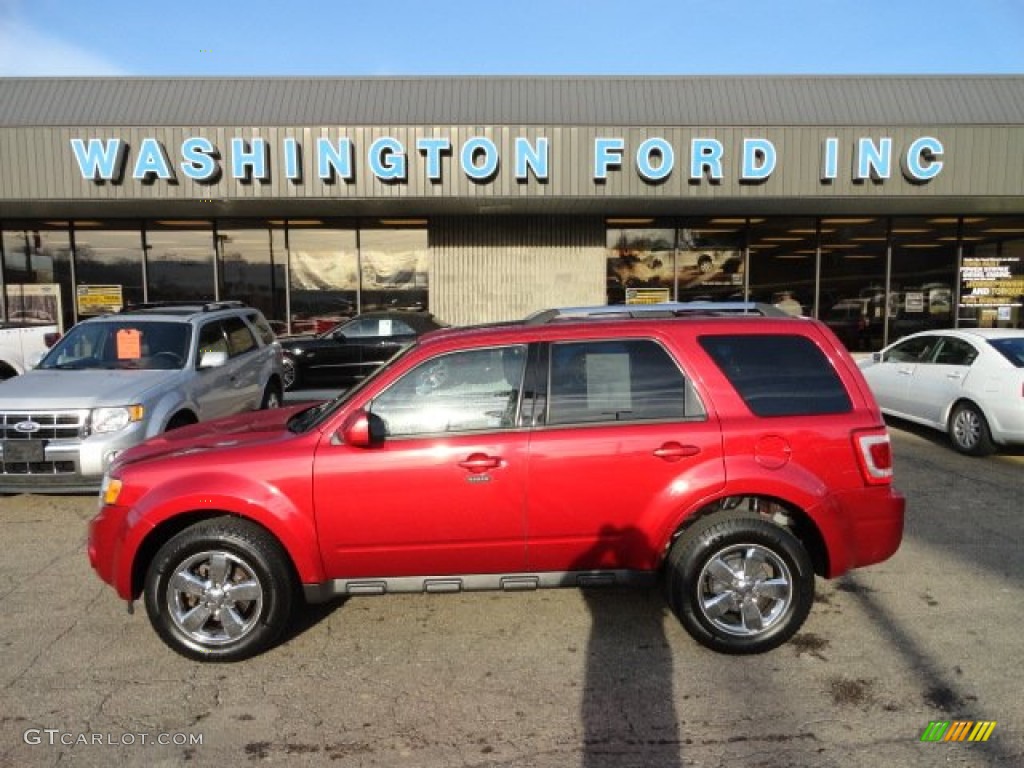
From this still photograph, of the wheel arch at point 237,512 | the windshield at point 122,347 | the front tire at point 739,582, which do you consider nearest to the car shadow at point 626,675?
the front tire at point 739,582

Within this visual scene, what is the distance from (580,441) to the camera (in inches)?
147

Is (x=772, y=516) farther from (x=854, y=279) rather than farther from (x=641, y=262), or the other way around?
(x=854, y=279)

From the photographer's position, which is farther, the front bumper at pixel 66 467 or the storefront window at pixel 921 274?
the storefront window at pixel 921 274

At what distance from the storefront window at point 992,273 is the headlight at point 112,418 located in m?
16.7

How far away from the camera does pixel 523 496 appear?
371cm

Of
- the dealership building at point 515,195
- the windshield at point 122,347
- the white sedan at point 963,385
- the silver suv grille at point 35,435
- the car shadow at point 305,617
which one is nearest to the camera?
the car shadow at point 305,617

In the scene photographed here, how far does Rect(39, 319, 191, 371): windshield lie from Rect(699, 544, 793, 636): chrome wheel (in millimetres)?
5510

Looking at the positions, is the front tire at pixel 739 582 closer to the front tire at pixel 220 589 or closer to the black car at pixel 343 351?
the front tire at pixel 220 589

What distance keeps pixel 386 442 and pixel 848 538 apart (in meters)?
2.38

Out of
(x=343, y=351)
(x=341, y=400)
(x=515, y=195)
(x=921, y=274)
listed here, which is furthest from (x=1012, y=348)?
(x=343, y=351)

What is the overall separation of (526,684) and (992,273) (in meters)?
17.0

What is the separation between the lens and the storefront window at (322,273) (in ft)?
52.8

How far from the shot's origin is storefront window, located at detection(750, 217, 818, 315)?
1628 cm

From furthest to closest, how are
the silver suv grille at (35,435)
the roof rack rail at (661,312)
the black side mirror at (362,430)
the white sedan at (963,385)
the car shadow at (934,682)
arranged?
the white sedan at (963,385)
the silver suv grille at (35,435)
the roof rack rail at (661,312)
the black side mirror at (362,430)
the car shadow at (934,682)
